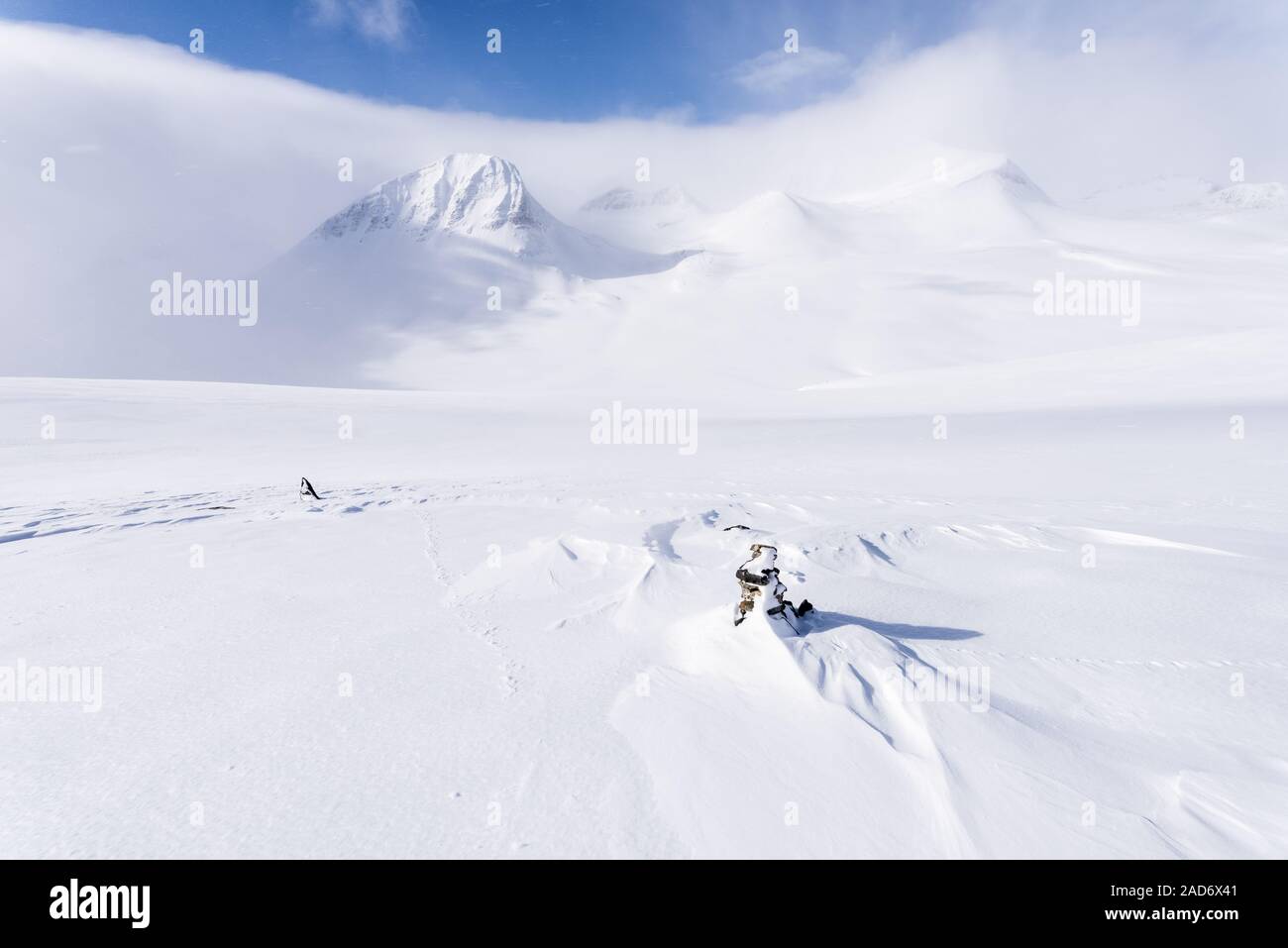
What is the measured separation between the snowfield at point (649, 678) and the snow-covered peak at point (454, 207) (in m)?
97.4

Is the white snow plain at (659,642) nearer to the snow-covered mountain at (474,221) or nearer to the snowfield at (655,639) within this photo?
the snowfield at (655,639)

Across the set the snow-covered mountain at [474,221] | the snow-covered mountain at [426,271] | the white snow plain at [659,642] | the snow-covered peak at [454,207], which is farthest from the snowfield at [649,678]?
the snow-covered peak at [454,207]

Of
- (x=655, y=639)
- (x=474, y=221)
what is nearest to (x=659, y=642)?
(x=655, y=639)

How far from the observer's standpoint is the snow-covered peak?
103875 mm

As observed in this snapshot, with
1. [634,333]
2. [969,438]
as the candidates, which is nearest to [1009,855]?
[969,438]

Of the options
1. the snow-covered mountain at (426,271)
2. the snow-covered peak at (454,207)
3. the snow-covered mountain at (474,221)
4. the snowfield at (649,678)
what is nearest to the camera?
the snowfield at (649,678)

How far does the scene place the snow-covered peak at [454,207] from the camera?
103875 millimetres

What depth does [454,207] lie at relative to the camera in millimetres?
111062

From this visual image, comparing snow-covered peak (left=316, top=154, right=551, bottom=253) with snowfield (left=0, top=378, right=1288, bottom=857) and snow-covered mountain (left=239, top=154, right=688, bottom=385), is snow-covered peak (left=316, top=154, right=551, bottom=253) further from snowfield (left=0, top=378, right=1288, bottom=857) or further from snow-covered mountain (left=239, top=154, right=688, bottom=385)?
snowfield (left=0, top=378, right=1288, bottom=857)

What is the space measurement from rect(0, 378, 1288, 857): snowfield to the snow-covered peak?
319ft

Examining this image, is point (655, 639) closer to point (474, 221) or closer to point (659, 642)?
point (659, 642)

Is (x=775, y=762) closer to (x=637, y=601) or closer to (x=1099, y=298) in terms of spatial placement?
(x=637, y=601)

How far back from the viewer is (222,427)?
1917 centimetres
